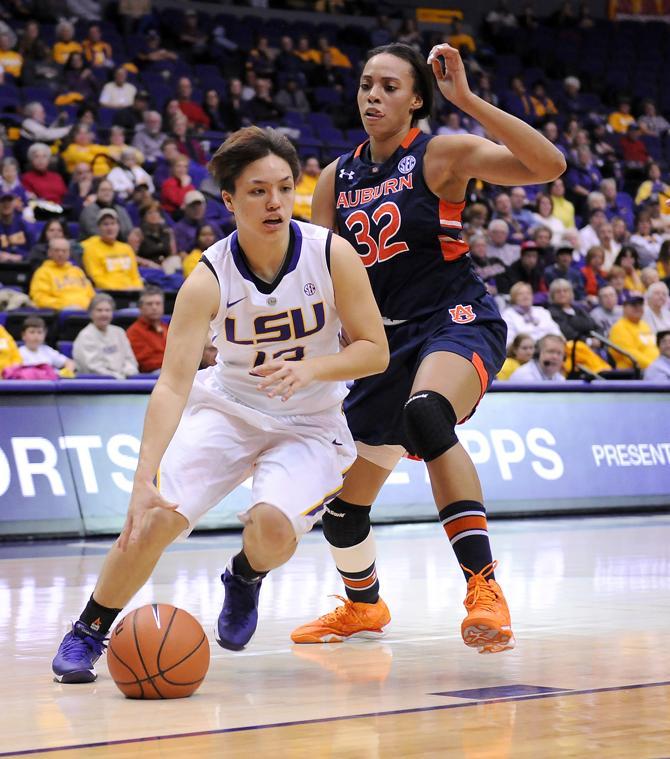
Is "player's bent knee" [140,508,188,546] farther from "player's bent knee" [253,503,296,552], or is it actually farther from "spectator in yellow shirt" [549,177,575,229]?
"spectator in yellow shirt" [549,177,575,229]

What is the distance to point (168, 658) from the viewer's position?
3.93 metres

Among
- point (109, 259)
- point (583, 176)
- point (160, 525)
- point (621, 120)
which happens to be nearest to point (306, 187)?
point (109, 259)

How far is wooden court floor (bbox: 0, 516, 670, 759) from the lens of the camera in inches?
129

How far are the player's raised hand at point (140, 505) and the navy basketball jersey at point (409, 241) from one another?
4.73 feet

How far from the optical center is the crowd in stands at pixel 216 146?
11742mm

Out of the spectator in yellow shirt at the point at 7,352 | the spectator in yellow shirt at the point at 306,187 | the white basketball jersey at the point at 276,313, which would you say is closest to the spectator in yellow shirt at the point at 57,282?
the spectator in yellow shirt at the point at 7,352

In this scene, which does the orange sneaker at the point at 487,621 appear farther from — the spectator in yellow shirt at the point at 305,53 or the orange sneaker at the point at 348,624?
the spectator in yellow shirt at the point at 305,53

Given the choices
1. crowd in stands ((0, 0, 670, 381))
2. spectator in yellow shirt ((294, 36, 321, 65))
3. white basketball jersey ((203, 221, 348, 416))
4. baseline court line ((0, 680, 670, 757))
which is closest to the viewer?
baseline court line ((0, 680, 670, 757))

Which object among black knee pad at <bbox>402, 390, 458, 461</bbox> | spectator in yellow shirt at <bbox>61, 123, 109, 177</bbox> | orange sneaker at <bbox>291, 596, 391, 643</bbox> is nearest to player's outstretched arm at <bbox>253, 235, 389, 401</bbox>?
black knee pad at <bbox>402, 390, 458, 461</bbox>

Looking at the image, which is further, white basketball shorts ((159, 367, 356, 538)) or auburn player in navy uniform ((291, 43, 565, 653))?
auburn player in navy uniform ((291, 43, 565, 653))

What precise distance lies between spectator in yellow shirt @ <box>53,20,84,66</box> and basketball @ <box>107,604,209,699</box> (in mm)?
12727

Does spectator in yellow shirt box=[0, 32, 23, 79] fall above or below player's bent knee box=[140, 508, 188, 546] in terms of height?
above

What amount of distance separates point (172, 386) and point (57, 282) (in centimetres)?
786

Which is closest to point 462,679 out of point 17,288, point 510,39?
point 17,288
